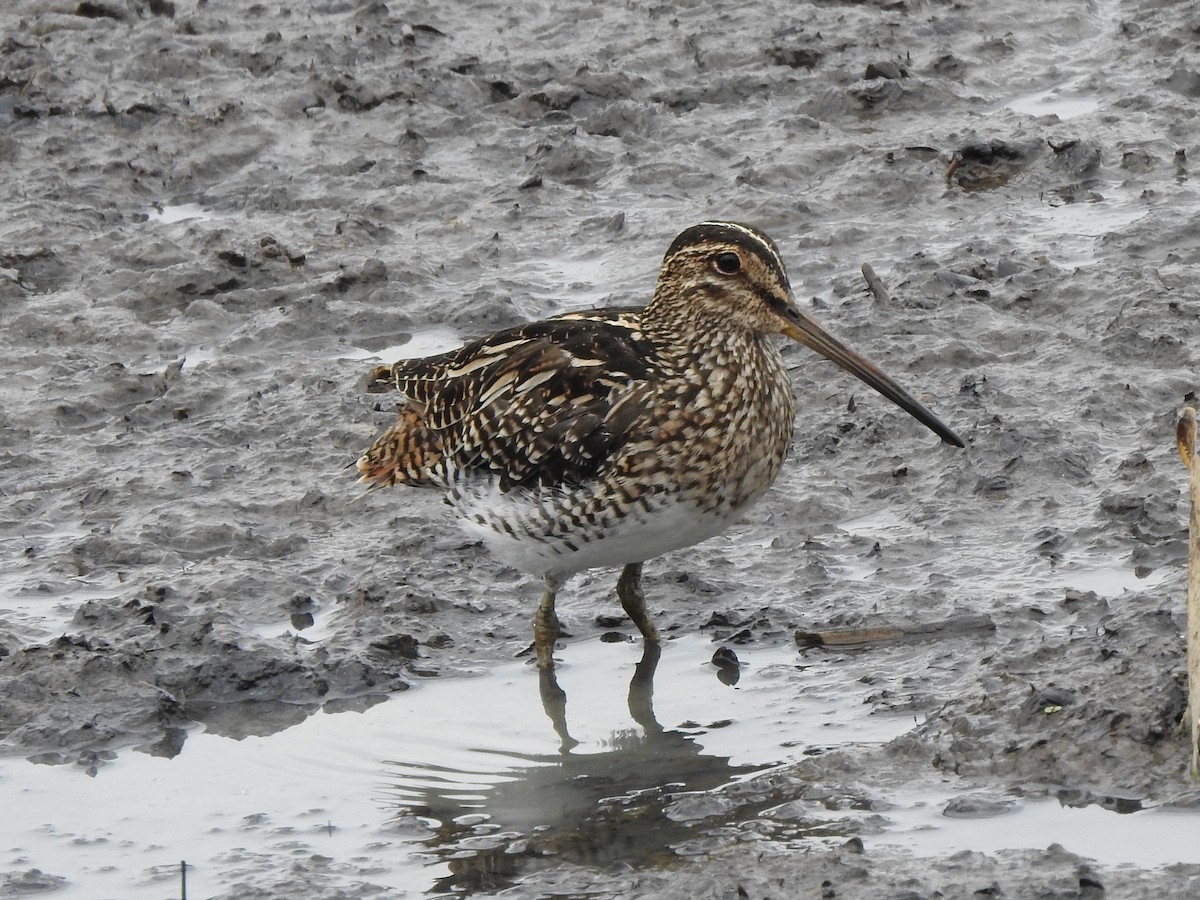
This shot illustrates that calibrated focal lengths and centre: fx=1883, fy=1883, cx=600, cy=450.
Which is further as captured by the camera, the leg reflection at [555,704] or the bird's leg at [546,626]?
the bird's leg at [546,626]

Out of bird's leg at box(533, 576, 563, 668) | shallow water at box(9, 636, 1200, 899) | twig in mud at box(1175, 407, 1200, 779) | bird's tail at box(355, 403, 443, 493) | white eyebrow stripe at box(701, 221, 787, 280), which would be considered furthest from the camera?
bird's tail at box(355, 403, 443, 493)

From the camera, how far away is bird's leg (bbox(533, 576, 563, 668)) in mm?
5969

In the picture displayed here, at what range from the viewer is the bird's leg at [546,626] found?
5.97 meters

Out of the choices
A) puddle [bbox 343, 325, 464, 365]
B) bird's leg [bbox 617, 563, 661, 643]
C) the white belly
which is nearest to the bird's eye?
the white belly

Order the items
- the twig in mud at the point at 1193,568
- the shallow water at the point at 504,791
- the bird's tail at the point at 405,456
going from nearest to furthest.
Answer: the twig in mud at the point at 1193,568 < the shallow water at the point at 504,791 < the bird's tail at the point at 405,456

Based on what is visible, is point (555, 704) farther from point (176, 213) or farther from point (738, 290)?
point (176, 213)

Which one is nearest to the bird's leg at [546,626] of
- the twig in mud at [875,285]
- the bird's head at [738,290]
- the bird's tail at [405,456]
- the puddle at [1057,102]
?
the bird's tail at [405,456]

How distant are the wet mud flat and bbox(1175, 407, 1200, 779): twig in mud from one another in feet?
0.92

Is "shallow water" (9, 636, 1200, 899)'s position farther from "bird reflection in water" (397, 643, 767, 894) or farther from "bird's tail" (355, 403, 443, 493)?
"bird's tail" (355, 403, 443, 493)

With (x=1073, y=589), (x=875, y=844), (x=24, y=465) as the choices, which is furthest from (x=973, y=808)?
(x=24, y=465)

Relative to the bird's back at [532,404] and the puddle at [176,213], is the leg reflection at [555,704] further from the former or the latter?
the puddle at [176,213]

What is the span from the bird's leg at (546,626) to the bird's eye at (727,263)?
1.11 m

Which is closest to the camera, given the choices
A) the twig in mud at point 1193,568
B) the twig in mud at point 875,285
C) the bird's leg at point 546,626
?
the twig in mud at point 1193,568

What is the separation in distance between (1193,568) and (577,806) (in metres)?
1.78
